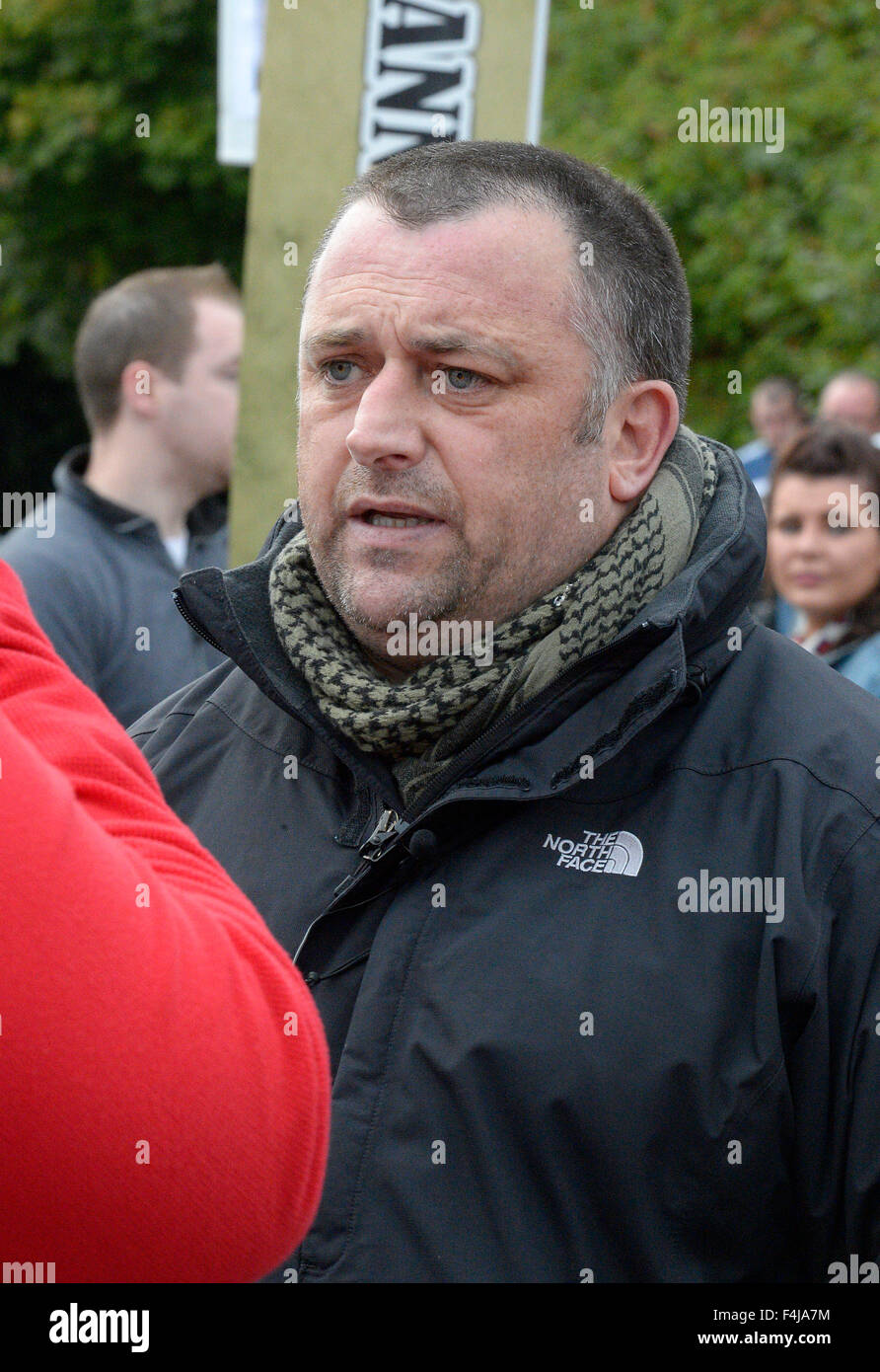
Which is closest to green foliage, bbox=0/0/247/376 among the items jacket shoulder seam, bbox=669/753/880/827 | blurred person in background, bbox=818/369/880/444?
blurred person in background, bbox=818/369/880/444

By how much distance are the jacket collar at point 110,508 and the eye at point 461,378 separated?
117 inches

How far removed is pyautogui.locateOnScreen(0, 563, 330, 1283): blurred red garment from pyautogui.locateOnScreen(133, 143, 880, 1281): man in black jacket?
852mm

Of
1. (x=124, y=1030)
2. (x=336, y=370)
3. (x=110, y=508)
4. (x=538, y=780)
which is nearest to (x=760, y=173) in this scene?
(x=110, y=508)

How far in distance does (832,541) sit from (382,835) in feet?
9.87

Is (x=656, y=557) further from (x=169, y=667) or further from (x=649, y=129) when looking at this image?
(x=649, y=129)

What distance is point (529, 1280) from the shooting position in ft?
6.10

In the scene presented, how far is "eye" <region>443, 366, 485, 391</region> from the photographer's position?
2.20 metres

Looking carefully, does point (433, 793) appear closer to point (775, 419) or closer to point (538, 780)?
point (538, 780)

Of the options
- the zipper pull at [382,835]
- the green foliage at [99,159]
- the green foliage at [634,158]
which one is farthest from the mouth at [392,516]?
the green foliage at [99,159]

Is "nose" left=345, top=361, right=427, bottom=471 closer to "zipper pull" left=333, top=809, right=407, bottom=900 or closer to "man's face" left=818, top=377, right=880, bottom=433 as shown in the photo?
"zipper pull" left=333, top=809, right=407, bottom=900

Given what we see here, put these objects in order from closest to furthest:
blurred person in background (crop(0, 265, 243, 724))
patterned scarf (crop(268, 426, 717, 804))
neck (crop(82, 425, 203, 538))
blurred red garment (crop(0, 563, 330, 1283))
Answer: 1. blurred red garment (crop(0, 563, 330, 1283))
2. patterned scarf (crop(268, 426, 717, 804))
3. blurred person in background (crop(0, 265, 243, 724))
4. neck (crop(82, 425, 203, 538))

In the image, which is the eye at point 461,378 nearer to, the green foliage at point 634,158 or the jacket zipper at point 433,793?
the jacket zipper at point 433,793

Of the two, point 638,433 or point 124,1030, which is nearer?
point 124,1030

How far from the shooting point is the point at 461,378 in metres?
2.20
